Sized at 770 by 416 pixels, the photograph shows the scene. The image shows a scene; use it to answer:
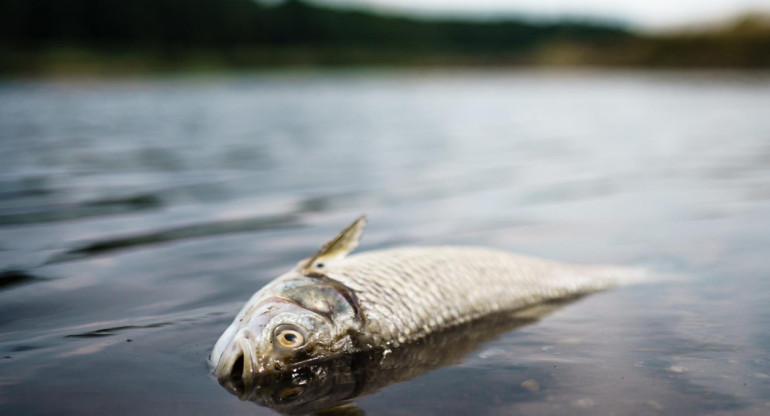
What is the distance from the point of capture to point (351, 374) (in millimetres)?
4461

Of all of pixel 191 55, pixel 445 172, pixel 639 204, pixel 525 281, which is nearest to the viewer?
pixel 525 281

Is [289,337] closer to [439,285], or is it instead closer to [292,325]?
[292,325]

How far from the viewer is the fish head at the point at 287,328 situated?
420cm

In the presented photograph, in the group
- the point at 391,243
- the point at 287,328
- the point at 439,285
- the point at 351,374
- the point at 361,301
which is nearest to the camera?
the point at 287,328

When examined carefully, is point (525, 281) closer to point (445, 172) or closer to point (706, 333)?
point (706, 333)

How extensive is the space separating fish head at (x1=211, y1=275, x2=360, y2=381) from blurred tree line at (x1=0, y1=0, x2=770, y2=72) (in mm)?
60233

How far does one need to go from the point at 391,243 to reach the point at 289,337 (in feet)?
12.8

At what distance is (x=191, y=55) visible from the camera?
78250 mm

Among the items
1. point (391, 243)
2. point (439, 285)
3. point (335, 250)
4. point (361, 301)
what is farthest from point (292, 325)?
point (391, 243)

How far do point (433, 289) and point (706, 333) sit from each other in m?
1.82

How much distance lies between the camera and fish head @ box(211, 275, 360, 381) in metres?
4.20

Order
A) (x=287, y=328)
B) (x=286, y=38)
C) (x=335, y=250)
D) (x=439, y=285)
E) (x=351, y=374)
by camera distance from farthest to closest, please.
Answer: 1. (x=286, y=38)
2. (x=439, y=285)
3. (x=335, y=250)
4. (x=351, y=374)
5. (x=287, y=328)

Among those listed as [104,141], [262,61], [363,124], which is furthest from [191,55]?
[104,141]

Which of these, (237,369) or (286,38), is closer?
(237,369)
